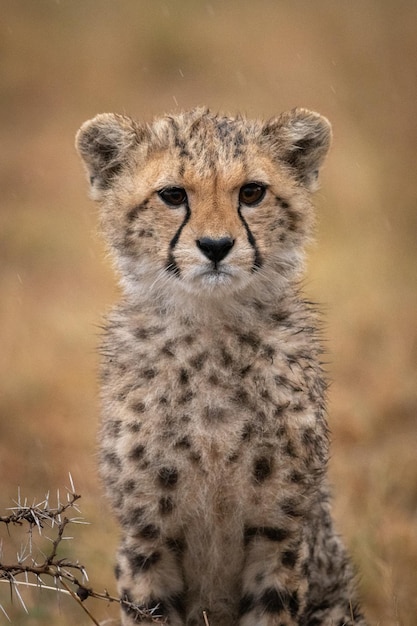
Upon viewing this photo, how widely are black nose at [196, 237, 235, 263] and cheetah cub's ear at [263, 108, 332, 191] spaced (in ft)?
1.94

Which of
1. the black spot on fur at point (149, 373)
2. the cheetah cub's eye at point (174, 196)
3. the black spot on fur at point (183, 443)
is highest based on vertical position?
the cheetah cub's eye at point (174, 196)

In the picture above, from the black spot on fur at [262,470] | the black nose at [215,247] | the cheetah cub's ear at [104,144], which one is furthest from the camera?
the cheetah cub's ear at [104,144]

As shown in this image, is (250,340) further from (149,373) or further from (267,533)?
(267,533)

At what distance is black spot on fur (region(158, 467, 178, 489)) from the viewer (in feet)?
11.6

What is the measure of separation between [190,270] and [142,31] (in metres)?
9.03

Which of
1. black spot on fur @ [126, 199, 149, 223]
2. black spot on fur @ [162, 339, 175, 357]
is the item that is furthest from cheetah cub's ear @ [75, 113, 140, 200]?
black spot on fur @ [162, 339, 175, 357]

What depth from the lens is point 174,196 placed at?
11.8 feet

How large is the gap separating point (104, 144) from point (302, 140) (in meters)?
0.69

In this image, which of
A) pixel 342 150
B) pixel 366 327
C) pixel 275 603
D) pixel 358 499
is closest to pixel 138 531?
pixel 275 603

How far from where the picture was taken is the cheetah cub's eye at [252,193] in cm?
360

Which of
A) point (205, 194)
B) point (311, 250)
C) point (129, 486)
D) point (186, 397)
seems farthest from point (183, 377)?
point (311, 250)

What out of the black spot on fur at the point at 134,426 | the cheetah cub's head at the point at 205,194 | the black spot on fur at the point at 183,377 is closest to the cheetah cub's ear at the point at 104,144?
the cheetah cub's head at the point at 205,194

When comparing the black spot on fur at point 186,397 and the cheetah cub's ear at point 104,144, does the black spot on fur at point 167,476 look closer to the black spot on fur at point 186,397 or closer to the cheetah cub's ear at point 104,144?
the black spot on fur at point 186,397

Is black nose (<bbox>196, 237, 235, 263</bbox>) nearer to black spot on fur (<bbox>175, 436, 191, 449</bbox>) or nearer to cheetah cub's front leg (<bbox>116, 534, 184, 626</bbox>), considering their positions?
black spot on fur (<bbox>175, 436, 191, 449</bbox>)
